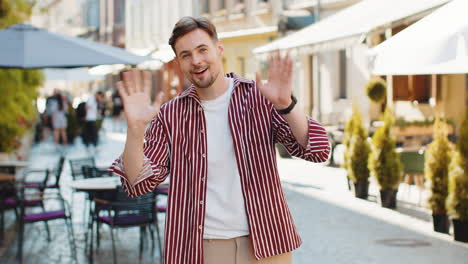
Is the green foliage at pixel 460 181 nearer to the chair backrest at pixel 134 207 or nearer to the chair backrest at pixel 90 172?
the chair backrest at pixel 134 207

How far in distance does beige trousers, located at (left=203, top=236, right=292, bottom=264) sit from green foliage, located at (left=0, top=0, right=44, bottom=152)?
1114cm

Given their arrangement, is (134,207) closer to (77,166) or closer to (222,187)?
(77,166)

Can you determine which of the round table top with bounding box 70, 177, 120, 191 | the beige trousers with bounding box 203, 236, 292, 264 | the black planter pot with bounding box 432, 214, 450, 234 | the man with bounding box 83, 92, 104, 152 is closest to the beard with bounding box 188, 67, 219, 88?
the beige trousers with bounding box 203, 236, 292, 264

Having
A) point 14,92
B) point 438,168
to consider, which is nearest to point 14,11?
point 14,92

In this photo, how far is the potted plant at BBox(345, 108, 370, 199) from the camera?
40.7ft

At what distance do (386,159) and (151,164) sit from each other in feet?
27.9

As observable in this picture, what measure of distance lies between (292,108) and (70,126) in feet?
83.9

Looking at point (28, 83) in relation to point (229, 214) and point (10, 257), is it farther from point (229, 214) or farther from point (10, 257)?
point (229, 214)

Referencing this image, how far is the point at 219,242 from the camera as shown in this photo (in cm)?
325

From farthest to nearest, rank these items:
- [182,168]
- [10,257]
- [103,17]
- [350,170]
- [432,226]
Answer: [103,17] → [350,170] → [432,226] → [10,257] → [182,168]

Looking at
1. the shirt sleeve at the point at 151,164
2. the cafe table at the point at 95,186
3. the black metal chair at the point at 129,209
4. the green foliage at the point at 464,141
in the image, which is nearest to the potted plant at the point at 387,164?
the green foliage at the point at 464,141

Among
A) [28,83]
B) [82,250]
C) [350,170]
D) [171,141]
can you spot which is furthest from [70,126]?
[171,141]

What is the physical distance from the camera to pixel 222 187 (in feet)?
10.7

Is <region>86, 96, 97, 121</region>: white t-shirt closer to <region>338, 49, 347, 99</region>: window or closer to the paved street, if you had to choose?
<region>338, 49, 347, 99</region>: window
